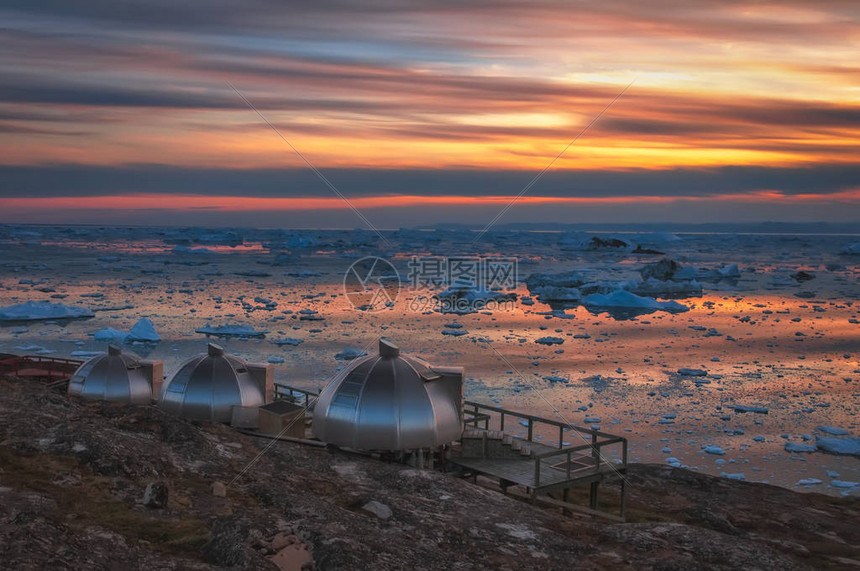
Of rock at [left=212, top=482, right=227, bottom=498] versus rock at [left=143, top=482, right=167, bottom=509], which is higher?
rock at [left=143, top=482, right=167, bottom=509]

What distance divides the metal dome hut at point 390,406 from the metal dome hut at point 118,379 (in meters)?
7.47

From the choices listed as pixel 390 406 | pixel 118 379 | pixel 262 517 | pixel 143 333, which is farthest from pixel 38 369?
pixel 262 517

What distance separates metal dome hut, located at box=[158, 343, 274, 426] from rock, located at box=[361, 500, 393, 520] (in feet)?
25.9

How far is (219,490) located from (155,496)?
1723mm

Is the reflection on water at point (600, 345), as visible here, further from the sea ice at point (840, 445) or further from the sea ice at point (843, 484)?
the sea ice at point (843, 484)

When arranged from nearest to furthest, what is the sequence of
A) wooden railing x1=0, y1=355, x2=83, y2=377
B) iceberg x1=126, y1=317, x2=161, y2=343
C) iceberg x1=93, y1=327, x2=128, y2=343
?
wooden railing x1=0, y1=355, x2=83, y2=377, iceberg x1=126, y1=317, x2=161, y2=343, iceberg x1=93, y1=327, x2=128, y2=343

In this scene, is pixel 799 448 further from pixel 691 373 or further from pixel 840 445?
pixel 691 373

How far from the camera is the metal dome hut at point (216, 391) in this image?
2334 cm

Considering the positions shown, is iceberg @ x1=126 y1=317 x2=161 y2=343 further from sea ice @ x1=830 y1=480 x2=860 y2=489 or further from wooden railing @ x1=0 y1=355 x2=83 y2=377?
sea ice @ x1=830 y1=480 x2=860 y2=489

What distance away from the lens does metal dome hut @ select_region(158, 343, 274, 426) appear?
23344 mm

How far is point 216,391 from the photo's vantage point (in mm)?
23641

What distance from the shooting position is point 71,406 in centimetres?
2045

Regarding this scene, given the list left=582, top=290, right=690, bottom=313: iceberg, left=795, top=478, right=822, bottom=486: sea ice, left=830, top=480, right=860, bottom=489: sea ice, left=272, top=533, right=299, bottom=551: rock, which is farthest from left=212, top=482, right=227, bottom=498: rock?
left=582, top=290, right=690, bottom=313: iceberg

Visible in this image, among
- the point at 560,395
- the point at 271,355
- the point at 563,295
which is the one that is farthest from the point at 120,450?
the point at 563,295
